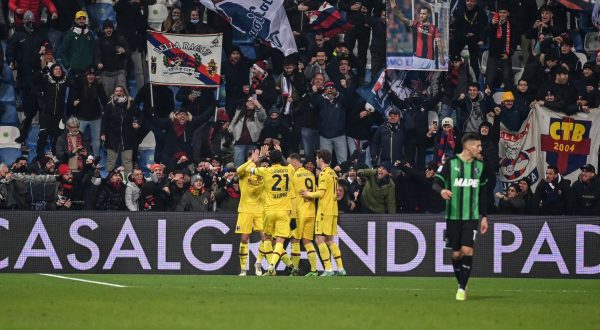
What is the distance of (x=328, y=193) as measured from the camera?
23609 millimetres

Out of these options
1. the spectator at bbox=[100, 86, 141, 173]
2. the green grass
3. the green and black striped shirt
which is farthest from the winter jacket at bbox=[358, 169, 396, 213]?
the green and black striped shirt

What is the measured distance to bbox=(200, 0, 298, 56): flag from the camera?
27266 mm

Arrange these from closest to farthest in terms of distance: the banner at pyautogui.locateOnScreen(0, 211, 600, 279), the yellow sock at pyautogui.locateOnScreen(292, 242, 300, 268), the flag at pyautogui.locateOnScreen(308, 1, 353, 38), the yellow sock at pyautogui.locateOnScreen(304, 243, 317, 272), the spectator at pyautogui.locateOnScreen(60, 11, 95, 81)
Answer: the yellow sock at pyautogui.locateOnScreen(304, 243, 317, 272)
the yellow sock at pyautogui.locateOnScreen(292, 242, 300, 268)
the banner at pyautogui.locateOnScreen(0, 211, 600, 279)
the spectator at pyautogui.locateOnScreen(60, 11, 95, 81)
the flag at pyautogui.locateOnScreen(308, 1, 353, 38)

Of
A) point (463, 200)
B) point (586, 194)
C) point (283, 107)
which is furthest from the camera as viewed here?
point (283, 107)

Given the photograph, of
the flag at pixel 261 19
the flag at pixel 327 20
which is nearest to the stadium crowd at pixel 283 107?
the flag at pixel 327 20

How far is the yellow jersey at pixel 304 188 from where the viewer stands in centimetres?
2355

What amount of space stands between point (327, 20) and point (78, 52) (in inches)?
210

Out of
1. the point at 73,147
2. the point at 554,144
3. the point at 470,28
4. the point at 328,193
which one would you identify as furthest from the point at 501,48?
the point at 73,147

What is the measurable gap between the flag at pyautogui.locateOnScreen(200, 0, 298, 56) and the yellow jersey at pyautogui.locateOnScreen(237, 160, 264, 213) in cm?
473

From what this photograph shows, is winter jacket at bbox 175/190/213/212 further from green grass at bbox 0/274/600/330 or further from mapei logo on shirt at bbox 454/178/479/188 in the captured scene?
mapei logo on shirt at bbox 454/178/479/188

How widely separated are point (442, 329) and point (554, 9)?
17.3 meters

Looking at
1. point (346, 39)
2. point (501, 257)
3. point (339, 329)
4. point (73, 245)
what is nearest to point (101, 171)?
point (73, 245)

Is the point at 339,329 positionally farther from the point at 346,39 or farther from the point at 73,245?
the point at 346,39

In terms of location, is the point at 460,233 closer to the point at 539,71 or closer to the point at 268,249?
the point at 268,249
